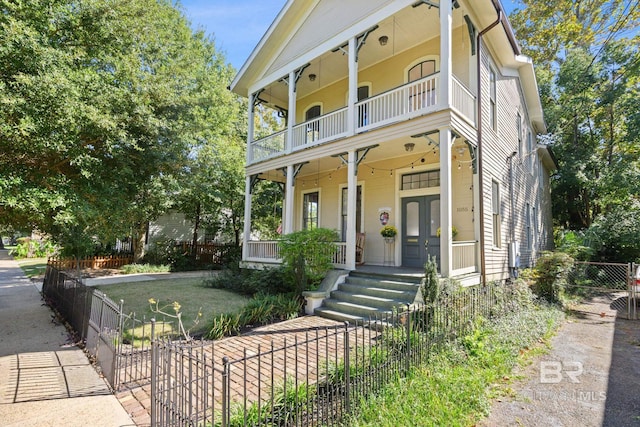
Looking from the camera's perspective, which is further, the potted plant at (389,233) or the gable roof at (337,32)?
the potted plant at (389,233)

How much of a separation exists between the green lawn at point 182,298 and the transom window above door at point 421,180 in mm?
5842

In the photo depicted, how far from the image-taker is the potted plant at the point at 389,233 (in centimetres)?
1001

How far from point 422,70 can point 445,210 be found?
500 cm

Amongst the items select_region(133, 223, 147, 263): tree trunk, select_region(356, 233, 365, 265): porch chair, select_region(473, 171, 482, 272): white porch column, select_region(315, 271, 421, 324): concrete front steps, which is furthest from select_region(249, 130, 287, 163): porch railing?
select_region(133, 223, 147, 263): tree trunk

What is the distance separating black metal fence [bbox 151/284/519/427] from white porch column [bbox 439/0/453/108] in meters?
4.16

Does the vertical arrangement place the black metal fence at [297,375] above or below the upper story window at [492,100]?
below

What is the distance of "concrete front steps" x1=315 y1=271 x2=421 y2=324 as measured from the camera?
6.73 m

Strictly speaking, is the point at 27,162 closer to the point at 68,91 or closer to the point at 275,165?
the point at 68,91

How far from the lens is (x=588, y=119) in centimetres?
1897

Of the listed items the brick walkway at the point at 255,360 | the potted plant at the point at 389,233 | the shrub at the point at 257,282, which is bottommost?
the brick walkway at the point at 255,360

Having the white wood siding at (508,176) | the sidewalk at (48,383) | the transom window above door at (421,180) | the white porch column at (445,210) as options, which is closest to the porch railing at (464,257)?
the white porch column at (445,210)

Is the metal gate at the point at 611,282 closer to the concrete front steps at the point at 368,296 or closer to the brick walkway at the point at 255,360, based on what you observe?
Result: the concrete front steps at the point at 368,296

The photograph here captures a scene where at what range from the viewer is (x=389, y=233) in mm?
10039

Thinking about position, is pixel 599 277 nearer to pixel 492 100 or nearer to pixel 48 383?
pixel 492 100
